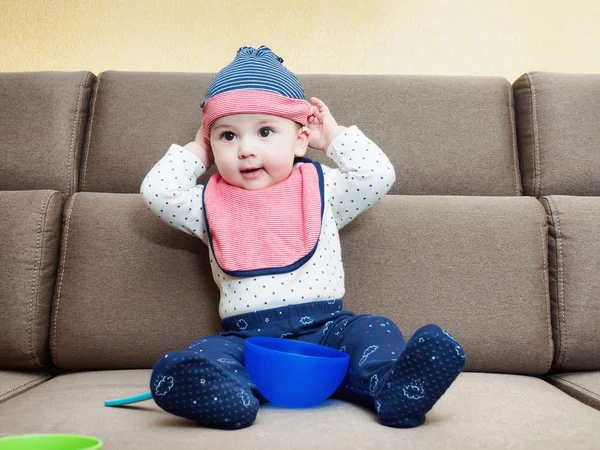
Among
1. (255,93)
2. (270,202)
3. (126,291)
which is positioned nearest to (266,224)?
(270,202)

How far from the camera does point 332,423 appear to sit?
945 mm

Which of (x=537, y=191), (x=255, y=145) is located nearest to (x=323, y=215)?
(x=255, y=145)

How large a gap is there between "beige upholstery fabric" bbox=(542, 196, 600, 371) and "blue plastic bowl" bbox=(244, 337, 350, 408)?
1.98 feet

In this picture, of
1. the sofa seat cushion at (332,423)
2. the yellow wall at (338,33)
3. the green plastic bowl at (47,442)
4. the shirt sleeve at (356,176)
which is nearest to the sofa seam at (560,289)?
the sofa seat cushion at (332,423)

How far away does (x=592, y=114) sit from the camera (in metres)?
1.59

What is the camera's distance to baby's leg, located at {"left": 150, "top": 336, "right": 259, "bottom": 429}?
89cm

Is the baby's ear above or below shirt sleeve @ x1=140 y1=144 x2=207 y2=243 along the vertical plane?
above

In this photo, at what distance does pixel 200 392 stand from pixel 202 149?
0.67 metres

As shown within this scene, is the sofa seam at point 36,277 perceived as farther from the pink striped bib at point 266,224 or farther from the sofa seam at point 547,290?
the sofa seam at point 547,290

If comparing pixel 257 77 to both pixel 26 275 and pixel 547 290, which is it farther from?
pixel 547 290

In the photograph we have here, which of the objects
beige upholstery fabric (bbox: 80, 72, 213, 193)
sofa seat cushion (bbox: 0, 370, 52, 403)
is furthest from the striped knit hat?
sofa seat cushion (bbox: 0, 370, 52, 403)

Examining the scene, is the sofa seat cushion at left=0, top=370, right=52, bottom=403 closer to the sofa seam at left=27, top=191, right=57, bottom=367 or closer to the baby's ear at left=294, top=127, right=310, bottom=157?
the sofa seam at left=27, top=191, right=57, bottom=367

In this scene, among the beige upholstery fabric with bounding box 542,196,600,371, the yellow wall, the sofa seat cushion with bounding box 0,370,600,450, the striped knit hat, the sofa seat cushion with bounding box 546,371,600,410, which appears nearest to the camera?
the sofa seat cushion with bounding box 0,370,600,450

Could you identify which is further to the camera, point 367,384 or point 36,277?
point 36,277
